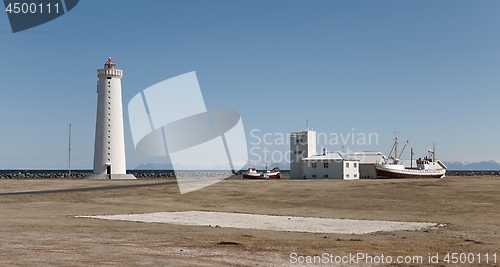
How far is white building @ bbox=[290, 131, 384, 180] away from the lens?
7644 cm

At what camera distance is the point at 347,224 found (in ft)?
76.9

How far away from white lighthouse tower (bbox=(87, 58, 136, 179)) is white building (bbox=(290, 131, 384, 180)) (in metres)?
26.9

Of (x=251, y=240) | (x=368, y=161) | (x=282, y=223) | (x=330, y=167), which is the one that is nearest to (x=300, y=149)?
(x=330, y=167)

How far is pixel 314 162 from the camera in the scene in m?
78.2

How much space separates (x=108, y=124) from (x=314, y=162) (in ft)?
99.5

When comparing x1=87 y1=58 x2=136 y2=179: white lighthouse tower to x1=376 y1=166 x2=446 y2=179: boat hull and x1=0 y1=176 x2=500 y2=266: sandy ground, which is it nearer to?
x1=0 y1=176 x2=500 y2=266: sandy ground

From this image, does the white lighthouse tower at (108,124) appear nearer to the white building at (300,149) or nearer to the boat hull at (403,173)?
the white building at (300,149)

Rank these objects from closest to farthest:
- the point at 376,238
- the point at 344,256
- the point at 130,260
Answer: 1. the point at 130,260
2. the point at 344,256
3. the point at 376,238

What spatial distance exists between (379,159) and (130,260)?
8789 centimetres

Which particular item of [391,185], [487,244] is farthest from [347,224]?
[391,185]

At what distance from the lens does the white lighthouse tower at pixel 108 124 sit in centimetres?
7338

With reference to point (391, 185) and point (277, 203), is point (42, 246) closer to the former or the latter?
point (277, 203)

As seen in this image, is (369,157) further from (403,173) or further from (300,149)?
(300,149)

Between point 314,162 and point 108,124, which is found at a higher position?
point 108,124
